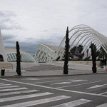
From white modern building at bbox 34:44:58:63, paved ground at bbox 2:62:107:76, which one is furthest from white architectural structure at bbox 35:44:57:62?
paved ground at bbox 2:62:107:76

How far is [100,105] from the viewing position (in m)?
13.3

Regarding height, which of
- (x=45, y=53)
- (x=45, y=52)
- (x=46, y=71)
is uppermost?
(x=45, y=52)

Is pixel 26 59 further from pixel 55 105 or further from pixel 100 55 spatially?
pixel 55 105

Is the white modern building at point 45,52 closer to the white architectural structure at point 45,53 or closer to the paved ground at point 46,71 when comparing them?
the white architectural structure at point 45,53

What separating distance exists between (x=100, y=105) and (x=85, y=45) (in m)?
119

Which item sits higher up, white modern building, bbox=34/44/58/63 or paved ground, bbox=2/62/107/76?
white modern building, bbox=34/44/58/63

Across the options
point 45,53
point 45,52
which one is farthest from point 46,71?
point 45,52

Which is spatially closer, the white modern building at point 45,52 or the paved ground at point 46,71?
the paved ground at point 46,71

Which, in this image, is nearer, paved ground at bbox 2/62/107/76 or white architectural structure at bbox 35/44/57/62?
paved ground at bbox 2/62/107/76

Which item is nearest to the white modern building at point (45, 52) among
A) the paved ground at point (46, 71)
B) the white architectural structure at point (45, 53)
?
the white architectural structure at point (45, 53)

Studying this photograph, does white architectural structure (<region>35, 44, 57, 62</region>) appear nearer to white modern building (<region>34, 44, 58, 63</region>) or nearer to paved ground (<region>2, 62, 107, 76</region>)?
white modern building (<region>34, 44, 58, 63</region>)

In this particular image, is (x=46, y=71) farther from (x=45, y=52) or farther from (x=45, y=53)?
(x=45, y=52)

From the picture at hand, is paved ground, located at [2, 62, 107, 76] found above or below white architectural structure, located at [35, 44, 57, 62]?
below

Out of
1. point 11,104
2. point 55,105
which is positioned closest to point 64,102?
point 55,105
